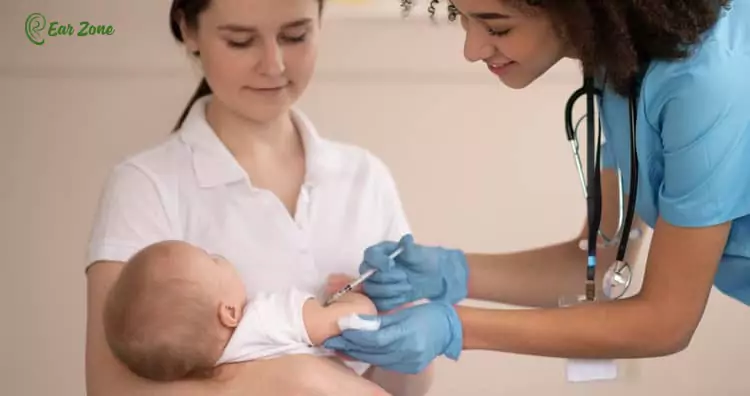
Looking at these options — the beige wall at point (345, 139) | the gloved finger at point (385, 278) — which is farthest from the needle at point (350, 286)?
the beige wall at point (345, 139)

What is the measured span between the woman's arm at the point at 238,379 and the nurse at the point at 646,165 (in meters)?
0.06

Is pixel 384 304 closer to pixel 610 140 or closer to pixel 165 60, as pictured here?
pixel 610 140

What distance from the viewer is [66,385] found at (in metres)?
1.88

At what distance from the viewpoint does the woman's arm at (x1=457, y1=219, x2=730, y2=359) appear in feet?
4.07

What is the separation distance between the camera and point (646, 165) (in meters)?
1.30

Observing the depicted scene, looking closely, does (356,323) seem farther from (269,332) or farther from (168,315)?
(168,315)

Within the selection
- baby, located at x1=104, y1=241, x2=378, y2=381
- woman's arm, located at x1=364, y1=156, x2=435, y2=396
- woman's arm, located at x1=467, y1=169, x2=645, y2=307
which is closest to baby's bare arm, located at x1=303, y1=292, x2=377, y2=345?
baby, located at x1=104, y1=241, x2=378, y2=381

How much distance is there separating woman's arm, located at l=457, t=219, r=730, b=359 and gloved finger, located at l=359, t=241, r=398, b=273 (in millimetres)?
149

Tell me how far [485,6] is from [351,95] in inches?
27.5

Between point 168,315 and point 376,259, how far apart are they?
36cm

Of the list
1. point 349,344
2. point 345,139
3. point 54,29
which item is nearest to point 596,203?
point 349,344

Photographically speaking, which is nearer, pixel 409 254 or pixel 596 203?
pixel 596 203

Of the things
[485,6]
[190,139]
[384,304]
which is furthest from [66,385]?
[485,6]

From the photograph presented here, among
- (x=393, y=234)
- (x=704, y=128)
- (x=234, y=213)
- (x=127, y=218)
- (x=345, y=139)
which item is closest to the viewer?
(x=704, y=128)
